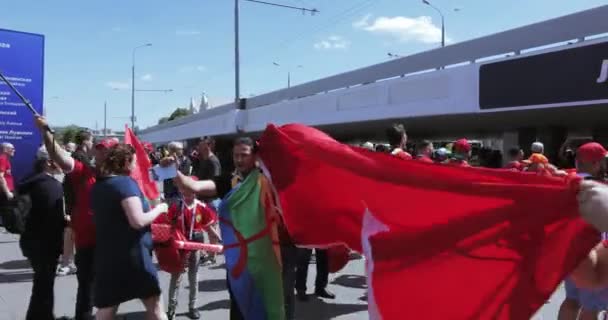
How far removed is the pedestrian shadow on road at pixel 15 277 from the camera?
24.1 feet

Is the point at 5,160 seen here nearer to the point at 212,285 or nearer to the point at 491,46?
the point at 212,285

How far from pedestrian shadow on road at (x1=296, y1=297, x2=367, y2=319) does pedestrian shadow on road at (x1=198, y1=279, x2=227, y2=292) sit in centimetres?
113

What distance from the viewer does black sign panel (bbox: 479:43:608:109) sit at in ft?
36.1

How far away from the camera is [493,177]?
2434mm

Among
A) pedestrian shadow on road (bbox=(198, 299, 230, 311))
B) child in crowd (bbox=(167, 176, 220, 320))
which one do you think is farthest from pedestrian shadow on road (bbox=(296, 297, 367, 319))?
child in crowd (bbox=(167, 176, 220, 320))

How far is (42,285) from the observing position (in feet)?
16.6

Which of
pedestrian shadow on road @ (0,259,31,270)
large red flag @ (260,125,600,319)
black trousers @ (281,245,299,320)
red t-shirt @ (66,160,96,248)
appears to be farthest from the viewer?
pedestrian shadow on road @ (0,259,31,270)

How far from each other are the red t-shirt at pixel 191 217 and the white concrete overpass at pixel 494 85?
8.29 m

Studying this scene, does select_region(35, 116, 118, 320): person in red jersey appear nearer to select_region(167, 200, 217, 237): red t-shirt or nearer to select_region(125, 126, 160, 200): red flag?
select_region(125, 126, 160, 200): red flag

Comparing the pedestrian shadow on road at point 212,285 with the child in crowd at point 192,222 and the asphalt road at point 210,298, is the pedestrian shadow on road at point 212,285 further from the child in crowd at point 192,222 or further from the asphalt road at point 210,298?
the child in crowd at point 192,222

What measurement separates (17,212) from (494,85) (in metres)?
10.8

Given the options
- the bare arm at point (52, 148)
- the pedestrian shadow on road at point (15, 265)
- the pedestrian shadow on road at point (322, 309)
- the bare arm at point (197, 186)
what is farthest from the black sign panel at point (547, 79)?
the pedestrian shadow on road at point (15, 265)

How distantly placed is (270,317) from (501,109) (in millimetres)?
10736

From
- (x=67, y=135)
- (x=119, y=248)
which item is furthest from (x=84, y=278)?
(x=67, y=135)
